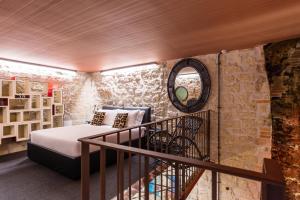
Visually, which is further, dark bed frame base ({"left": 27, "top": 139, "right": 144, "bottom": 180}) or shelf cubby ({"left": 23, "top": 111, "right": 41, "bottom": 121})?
shelf cubby ({"left": 23, "top": 111, "right": 41, "bottom": 121})

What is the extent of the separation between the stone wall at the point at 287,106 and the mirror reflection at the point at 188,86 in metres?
1.24

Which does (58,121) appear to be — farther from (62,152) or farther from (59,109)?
(62,152)

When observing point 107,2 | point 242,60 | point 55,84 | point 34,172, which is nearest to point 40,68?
point 55,84

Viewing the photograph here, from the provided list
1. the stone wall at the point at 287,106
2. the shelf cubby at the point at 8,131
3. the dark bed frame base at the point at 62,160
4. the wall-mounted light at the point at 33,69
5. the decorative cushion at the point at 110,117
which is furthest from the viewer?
the decorative cushion at the point at 110,117

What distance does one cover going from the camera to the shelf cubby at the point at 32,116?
4.22 metres

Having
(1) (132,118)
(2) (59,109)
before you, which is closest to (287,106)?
(1) (132,118)

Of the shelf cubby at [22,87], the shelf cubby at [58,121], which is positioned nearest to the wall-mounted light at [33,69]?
the shelf cubby at [22,87]

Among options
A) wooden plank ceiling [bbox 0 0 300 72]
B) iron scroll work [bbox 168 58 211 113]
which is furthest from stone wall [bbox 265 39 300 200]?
iron scroll work [bbox 168 58 211 113]

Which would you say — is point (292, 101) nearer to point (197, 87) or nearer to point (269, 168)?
point (197, 87)

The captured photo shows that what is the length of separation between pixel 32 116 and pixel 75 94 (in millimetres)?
1305

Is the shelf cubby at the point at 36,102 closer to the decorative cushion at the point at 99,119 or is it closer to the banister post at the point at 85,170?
the decorative cushion at the point at 99,119

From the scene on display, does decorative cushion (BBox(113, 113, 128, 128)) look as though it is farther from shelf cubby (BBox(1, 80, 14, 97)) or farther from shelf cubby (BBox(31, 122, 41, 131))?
shelf cubby (BBox(1, 80, 14, 97))

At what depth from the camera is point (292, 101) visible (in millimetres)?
2723

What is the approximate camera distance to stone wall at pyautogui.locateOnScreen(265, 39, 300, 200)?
2.69m
